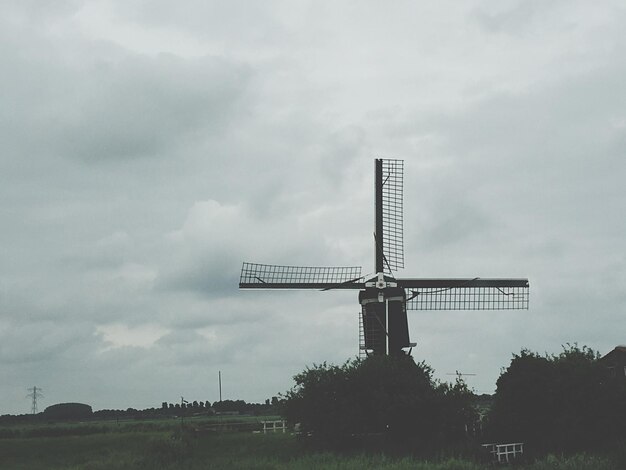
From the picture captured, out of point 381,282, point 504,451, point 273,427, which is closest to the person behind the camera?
point 504,451

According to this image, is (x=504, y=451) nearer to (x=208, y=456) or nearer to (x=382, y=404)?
(x=382, y=404)

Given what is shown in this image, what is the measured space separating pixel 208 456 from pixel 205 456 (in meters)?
Answer: 0.18

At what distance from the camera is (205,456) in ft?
138

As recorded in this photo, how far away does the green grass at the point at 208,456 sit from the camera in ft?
113

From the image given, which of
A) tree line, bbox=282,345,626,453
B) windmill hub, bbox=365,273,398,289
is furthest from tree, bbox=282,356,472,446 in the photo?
windmill hub, bbox=365,273,398,289

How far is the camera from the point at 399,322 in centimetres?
4662

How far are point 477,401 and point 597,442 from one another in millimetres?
7073

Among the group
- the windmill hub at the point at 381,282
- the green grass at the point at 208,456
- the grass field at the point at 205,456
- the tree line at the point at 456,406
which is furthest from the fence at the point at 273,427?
the windmill hub at the point at 381,282

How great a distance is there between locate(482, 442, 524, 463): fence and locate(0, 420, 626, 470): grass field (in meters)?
2.60

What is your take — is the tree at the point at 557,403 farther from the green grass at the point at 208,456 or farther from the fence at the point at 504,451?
the green grass at the point at 208,456

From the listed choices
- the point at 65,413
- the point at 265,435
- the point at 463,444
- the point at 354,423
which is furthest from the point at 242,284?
the point at 65,413

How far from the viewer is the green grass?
3441cm

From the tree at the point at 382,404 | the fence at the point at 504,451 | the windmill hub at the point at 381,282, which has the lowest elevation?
the fence at the point at 504,451

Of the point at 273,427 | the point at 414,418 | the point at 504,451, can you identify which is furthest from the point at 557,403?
the point at 273,427
